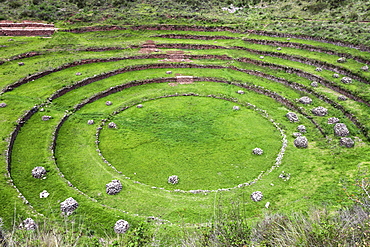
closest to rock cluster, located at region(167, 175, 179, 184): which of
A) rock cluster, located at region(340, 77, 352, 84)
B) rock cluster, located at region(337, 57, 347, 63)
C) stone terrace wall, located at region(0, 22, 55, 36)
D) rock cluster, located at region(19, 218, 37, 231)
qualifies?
rock cluster, located at region(19, 218, 37, 231)

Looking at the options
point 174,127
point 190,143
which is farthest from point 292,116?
point 174,127

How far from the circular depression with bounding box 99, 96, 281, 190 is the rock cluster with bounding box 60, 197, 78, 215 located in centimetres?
583

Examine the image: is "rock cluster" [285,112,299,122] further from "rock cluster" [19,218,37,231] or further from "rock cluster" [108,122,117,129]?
"rock cluster" [19,218,37,231]

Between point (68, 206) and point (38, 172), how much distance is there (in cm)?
506

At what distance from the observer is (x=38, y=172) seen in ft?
69.3

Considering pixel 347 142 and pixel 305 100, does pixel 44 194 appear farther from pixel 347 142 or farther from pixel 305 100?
pixel 305 100

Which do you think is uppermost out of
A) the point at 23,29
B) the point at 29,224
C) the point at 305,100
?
the point at 23,29

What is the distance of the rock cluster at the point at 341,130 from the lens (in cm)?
2619

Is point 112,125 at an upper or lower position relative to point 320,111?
lower

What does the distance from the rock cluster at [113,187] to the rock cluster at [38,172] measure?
556cm

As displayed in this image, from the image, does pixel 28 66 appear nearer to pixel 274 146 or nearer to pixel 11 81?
pixel 11 81

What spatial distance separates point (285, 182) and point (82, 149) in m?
19.8

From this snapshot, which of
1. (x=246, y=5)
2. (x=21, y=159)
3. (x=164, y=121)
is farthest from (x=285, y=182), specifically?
(x=246, y=5)

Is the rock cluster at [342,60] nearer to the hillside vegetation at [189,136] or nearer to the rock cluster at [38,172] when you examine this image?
the hillside vegetation at [189,136]
